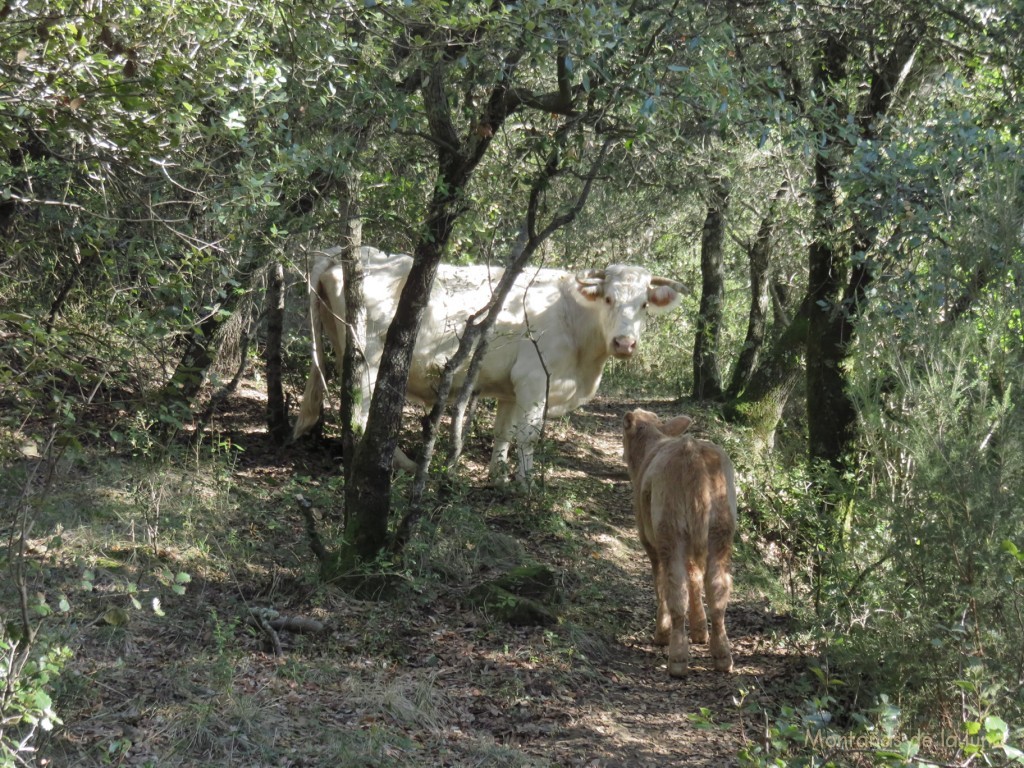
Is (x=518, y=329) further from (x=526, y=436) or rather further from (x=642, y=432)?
(x=642, y=432)

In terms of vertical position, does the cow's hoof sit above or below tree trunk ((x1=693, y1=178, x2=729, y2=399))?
below

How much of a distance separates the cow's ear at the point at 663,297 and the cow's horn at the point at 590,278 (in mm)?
595

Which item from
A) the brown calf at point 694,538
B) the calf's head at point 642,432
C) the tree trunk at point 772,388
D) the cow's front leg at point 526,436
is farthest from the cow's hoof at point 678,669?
the tree trunk at point 772,388

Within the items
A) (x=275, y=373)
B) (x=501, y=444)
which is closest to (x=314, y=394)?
(x=275, y=373)

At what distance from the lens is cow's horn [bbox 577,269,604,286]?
11758 millimetres

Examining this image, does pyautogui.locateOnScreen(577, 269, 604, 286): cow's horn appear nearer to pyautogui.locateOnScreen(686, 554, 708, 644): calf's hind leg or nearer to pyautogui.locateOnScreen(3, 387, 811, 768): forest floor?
pyautogui.locateOnScreen(3, 387, 811, 768): forest floor

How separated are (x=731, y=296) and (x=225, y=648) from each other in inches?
626

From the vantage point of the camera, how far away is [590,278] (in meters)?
12.0

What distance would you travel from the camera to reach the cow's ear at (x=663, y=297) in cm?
1198

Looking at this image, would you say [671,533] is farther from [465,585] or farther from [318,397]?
[318,397]

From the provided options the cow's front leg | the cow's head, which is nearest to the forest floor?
the cow's front leg

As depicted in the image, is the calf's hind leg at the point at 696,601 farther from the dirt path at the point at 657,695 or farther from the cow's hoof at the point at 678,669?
the cow's hoof at the point at 678,669

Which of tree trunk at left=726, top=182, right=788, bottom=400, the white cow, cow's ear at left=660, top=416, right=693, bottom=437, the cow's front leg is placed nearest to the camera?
cow's ear at left=660, top=416, right=693, bottom=437

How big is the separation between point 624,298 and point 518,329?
1.33 m
